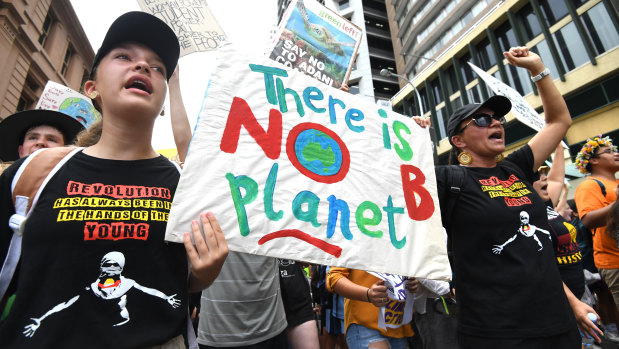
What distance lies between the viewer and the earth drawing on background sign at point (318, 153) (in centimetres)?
156

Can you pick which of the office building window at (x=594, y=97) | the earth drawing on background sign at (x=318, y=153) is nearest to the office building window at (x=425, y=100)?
the office building window at (x=594, y=97)

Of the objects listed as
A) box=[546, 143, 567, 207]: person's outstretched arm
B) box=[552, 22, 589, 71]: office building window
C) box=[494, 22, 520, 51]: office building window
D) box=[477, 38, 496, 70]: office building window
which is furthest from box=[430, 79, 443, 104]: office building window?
box=[546, 143, 567, 207]: person's outstretched arm

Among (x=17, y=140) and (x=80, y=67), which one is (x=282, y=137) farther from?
(x=80, y=67)

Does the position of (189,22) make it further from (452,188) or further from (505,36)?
(505,36)

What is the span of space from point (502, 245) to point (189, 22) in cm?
309

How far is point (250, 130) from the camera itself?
149 cm

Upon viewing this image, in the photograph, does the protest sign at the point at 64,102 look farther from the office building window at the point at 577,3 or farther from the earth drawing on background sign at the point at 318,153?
the office building window at the point at 577,3

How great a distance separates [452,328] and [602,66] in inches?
658

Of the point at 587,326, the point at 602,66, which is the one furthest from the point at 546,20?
the point at 587,326

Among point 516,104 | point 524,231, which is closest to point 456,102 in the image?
point 516,104

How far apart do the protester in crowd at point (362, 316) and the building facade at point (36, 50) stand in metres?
14.2

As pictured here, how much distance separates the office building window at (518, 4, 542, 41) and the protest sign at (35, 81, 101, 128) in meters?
20.7

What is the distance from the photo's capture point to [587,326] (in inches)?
76.7

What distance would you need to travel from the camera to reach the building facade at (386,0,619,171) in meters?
13.3
